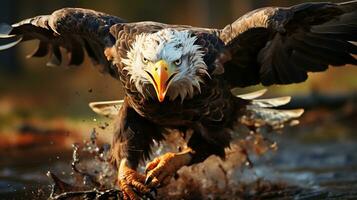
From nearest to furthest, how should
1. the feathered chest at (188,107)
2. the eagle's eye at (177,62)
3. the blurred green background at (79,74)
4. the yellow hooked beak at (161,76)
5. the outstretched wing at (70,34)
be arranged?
the yellow hooked beak at (161,76) → the eagle's eye at (177,62) → the feathered chest at (188,107) → the outstretched wing at (70,34) → the blurred green background at (79,74)

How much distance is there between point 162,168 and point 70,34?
1.47m

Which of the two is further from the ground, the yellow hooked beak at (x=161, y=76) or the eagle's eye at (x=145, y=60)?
the eagle's eye at (x=145, y=60)

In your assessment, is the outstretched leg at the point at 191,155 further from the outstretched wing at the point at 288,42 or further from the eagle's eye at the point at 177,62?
the eagle's eye at the point at 177,62

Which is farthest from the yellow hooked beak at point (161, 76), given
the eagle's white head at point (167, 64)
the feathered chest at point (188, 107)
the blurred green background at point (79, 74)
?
the blurred green background at point (79, 74)

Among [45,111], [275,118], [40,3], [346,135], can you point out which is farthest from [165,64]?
[40,3]

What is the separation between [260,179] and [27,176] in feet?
8.48

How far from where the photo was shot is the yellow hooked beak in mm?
5633

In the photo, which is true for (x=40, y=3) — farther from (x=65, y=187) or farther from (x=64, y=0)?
(x=65, y=187)

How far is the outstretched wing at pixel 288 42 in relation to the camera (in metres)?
6.39

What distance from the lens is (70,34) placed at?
693 centimetres

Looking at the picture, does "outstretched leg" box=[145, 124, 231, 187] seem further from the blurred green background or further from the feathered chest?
the blurred green background

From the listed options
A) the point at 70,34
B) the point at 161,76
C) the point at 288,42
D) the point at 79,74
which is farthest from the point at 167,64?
the point at 79,74

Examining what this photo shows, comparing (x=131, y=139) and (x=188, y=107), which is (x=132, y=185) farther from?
(x=188, y=107)

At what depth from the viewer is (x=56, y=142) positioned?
41.8 ft
